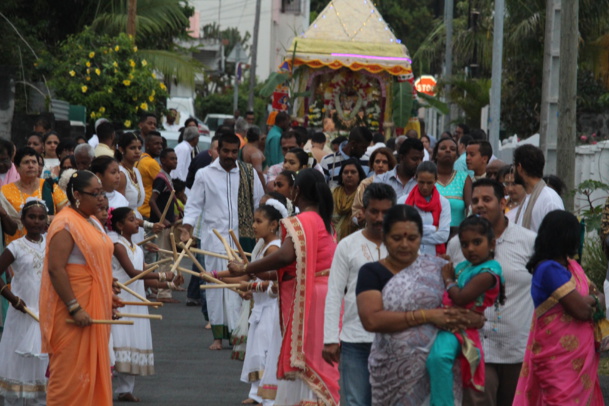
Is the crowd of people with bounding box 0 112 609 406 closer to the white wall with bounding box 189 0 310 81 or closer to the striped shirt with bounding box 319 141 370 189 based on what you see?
the striped shirt with bounding box 319 141 370 189

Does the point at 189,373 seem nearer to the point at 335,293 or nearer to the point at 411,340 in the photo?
the point at 335,293

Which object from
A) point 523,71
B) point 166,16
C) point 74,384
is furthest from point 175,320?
point 523,71

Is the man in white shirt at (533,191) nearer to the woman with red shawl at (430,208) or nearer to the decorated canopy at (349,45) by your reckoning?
the woman with red shawl at (430,208)

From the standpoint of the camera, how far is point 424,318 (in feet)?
20.6

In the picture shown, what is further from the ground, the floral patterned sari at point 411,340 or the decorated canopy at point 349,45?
the decorated canopy at point 349,45

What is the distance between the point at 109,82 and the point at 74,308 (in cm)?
1436

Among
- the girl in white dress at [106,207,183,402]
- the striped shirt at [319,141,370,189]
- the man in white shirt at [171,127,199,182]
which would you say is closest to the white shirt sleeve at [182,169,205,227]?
the striped shirt at [319,141,370,189]

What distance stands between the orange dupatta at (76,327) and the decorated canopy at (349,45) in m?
17.7

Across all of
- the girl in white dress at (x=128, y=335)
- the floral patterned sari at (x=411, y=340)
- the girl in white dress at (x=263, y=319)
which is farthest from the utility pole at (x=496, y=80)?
the floral patterned sari at (x=411, y=340)

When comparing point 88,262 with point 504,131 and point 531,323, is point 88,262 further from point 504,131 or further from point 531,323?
point 504,131

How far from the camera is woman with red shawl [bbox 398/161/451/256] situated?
1054 centimetres

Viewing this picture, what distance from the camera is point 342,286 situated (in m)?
7.31

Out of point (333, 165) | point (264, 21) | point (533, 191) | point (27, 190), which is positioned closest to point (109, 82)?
point (333, 165)

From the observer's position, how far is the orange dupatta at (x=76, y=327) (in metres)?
7.95
